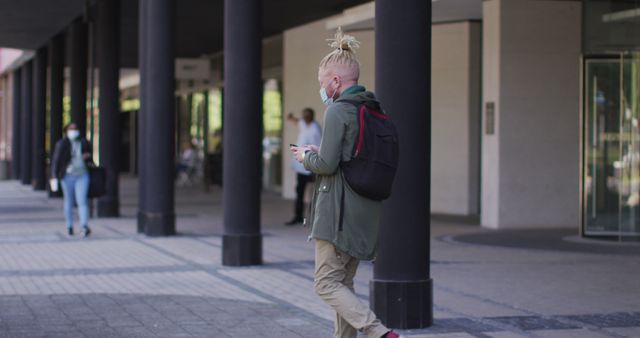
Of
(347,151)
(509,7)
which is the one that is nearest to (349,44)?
(347,151)

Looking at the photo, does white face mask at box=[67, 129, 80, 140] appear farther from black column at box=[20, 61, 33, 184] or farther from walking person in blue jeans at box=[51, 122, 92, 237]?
black column at box=[20, 61, 33, 184]

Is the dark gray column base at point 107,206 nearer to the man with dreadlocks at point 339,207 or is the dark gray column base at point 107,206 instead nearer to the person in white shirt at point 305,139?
the person in white shirt at point 305,139

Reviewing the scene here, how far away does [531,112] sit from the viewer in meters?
16.6

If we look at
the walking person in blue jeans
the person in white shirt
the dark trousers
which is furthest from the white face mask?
the dark trousers

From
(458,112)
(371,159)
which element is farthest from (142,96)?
(371,159)

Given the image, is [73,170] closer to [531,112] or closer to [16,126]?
[531,112]

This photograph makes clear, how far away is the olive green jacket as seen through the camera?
5605 millimetres

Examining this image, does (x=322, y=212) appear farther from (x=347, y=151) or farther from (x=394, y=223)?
(x=394, y=223)

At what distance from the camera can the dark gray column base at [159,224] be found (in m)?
15.2

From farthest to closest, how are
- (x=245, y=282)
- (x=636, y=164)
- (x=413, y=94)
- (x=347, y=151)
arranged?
(x=636, y=164) < (x=245, y=282) < (x=413, y=94) < (x=347, y=151)

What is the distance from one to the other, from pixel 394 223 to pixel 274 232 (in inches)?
335

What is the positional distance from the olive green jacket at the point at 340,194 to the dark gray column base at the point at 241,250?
19.7 ft

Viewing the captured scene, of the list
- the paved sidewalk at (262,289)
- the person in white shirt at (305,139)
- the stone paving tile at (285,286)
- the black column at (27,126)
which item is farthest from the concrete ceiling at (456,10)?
the black column at (27,126)

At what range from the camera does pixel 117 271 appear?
1135 cm
